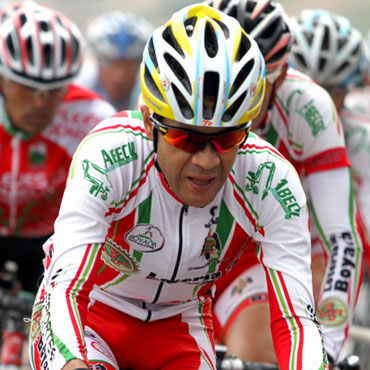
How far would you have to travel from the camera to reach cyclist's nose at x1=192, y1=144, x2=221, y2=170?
369 cm

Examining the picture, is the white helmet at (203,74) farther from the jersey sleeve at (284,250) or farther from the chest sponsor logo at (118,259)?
the chest sponsor logo at (118,259)

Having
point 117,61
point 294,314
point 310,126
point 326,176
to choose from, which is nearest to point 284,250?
point 294,314

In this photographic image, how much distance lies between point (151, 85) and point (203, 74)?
0.26 m

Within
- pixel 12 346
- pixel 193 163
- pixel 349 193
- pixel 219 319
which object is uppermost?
pixel 193 163

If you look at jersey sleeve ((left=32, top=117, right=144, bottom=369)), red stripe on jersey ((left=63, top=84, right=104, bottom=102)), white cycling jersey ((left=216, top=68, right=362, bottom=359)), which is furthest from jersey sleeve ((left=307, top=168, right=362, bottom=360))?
red stripe on jersey ((left=63, top=84, right=104, bottom=102))

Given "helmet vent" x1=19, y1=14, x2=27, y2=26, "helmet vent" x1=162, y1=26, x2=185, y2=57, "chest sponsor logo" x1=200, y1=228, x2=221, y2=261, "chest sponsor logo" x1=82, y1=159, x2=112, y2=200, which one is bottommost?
"chest sponsor logo" x1=200, y1=228, x2=221, y2=261

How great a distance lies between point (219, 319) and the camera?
18.3ft

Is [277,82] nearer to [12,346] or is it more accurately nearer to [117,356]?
[117,356]

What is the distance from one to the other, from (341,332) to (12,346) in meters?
2.60

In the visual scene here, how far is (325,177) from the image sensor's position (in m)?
5.39

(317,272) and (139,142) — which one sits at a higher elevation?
(139,142)

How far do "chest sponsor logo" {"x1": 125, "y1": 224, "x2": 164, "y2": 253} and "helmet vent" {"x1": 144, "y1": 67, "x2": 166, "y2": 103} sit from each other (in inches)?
21.6

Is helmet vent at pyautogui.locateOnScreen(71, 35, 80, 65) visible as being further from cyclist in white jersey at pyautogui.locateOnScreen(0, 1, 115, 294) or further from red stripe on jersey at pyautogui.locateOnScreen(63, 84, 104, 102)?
red stripe on jersey at pyautogui.locateOnScreen(63, 84, 104, 102)

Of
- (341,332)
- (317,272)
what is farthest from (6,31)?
(341,332)
